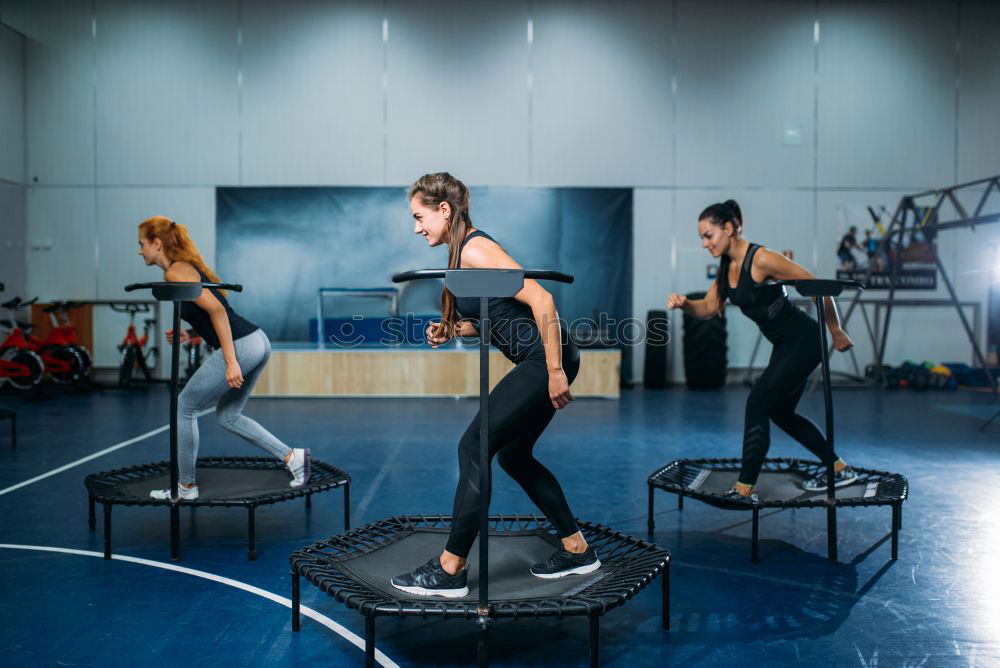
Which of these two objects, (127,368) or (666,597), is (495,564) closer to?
(666,597)

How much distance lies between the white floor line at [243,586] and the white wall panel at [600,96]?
760cm

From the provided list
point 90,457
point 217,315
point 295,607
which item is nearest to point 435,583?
point 295,607

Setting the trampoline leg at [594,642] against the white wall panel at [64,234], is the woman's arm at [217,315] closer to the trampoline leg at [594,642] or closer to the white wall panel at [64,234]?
the trampoline leg at [594,642]

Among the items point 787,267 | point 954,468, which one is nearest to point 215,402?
point 787,267

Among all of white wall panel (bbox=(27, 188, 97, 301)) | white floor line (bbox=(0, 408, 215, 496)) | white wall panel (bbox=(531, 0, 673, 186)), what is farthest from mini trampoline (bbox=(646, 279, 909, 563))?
white wall panel (bbox=(27, 188, 97, 301))

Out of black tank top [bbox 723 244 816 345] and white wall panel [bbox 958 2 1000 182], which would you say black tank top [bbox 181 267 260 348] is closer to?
black tank top [bbox 723 244 816 345]

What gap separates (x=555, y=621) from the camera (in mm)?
2521

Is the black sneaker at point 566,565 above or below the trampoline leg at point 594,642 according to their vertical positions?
above

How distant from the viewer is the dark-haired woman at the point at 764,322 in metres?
3.30

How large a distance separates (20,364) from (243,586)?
6.62 meters

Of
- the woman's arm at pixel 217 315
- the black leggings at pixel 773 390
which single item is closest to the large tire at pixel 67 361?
the woman's arm at pixel 217 315

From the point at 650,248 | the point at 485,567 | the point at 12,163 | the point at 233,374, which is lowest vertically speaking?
the point at 485,567

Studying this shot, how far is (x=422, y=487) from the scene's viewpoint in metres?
4.29

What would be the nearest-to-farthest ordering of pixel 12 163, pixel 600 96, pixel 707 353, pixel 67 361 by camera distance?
1. pixel 67 361
2. pixel 707 353
3. pixel 12 163
4. pixel 600 96
